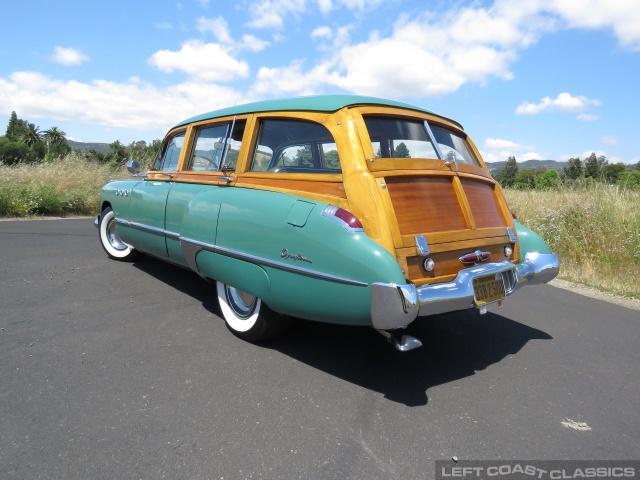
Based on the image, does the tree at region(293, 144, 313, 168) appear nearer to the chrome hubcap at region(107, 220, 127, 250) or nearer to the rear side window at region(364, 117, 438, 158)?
the rear side window at region(364, 117, 438, 158)

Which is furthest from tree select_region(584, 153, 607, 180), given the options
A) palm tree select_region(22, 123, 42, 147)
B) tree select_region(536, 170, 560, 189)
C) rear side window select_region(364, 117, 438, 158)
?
palm tree select_region(22, 123, 42, 147)

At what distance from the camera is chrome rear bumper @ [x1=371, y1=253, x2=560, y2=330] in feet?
7.04

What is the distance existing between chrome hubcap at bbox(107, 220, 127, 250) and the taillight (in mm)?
3808

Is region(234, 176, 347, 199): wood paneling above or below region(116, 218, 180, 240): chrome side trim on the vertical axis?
above

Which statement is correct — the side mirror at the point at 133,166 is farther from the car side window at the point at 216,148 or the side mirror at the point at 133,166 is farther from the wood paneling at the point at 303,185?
the wood paneling at the point at 303,185

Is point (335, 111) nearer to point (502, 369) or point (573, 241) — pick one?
point (502, 369)

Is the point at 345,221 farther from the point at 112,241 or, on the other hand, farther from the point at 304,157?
the point at 112,241

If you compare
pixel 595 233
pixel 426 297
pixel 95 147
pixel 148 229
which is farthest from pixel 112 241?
pixel 95 147

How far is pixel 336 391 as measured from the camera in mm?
2463

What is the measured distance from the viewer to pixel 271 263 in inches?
103

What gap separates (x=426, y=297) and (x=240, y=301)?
5.21 ft

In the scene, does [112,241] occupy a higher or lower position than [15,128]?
lower

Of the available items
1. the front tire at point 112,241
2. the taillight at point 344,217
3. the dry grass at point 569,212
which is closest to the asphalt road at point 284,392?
the taillight at point 344,217

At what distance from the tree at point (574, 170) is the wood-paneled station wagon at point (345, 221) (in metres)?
6.68
